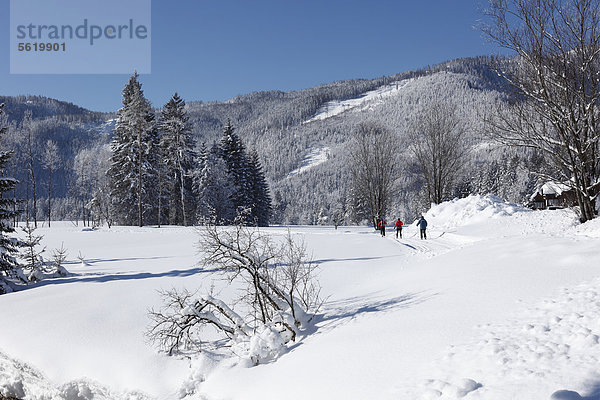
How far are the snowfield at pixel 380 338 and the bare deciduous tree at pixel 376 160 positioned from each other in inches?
845

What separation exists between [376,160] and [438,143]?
5808 millimetres

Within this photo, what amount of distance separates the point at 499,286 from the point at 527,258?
7.28 feet

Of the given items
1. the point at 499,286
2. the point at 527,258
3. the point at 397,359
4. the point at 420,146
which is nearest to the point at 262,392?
the point at 397,359

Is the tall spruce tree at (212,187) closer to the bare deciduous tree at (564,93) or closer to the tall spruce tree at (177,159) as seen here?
the tall spruce tree at (177,159)

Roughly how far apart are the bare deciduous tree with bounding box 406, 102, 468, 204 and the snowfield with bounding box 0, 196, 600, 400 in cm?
1921

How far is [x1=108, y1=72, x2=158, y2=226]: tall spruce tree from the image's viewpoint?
36.0 meters

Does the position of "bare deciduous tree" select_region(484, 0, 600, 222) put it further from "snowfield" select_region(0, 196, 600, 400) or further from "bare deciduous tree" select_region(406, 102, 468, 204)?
"bare deciduous tree" select_region(406, 102, 468, 204)

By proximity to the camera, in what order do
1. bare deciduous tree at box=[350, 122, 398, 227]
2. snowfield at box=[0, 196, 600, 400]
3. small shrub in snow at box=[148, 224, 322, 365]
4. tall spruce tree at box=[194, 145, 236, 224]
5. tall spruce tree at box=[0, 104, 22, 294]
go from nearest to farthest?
snowfield at box=[0, 196, 600, 400], small shrub in snow at box=[148, 224, 322, 365], tall spruce tree at box=[0, 104, 22, 294], bare deciduous tree at box=[350, 122, 398, 227], tall spruce tree at box=[194, 145, 236, 224]

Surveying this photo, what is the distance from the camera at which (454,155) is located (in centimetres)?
3152

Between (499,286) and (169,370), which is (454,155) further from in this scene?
(169,370)

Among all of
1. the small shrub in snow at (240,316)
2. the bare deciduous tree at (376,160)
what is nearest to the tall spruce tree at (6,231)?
the small shrub in snow at (240,316)

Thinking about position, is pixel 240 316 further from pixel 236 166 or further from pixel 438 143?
pixel 236 166

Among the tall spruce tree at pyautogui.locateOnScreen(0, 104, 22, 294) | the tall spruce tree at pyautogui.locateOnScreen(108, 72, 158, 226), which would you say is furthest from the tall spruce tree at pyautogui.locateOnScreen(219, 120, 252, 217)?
the tall spruce tree at pyautogui.locateOnScreen(0, 104, 22, 294)

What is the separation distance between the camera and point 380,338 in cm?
597
